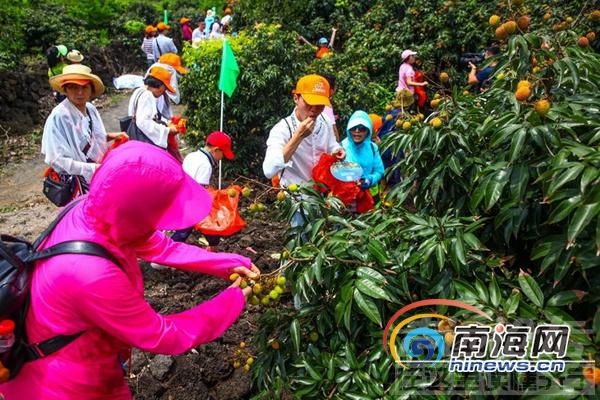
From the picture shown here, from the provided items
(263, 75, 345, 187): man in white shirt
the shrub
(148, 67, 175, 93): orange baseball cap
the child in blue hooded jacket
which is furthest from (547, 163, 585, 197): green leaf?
the shrub

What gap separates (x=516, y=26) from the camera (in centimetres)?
212

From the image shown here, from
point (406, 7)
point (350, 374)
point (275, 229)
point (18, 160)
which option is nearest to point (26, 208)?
point (18, 160)

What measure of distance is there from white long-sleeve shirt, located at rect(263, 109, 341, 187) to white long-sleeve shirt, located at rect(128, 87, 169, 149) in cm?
187

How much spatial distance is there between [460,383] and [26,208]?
600 cm

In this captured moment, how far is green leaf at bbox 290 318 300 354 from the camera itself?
1.99 m

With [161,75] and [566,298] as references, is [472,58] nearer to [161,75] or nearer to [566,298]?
[161,75]

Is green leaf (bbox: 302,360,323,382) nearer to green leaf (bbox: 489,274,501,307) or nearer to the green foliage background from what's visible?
the green foliage background

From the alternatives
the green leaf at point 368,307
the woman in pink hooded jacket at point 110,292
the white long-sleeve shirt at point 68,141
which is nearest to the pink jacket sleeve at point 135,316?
the woman in pink hooded jacket at point 110,292

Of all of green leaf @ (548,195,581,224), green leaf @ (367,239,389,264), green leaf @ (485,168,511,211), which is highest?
green leaf @ (548,195,581,224)

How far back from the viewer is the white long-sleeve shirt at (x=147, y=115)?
15.4 ft

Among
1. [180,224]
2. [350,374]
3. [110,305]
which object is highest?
[180,224]

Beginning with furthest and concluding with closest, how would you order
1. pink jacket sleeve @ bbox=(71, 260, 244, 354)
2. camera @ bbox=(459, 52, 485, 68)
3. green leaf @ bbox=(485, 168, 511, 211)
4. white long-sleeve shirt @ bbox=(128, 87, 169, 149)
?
camera @ bbox=(459, 52, 485, 68) → white long-sleeve shirt @ bbox=(128, 87, 169, 149) → green leaf @ bbox=(485, 168, 511, 211) → pink jacket sleeve @ bbox=(71, 260, 244, 354)

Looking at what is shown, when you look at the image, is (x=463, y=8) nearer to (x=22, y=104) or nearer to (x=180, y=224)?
(x=22, y=104)

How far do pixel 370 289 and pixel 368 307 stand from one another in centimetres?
7
